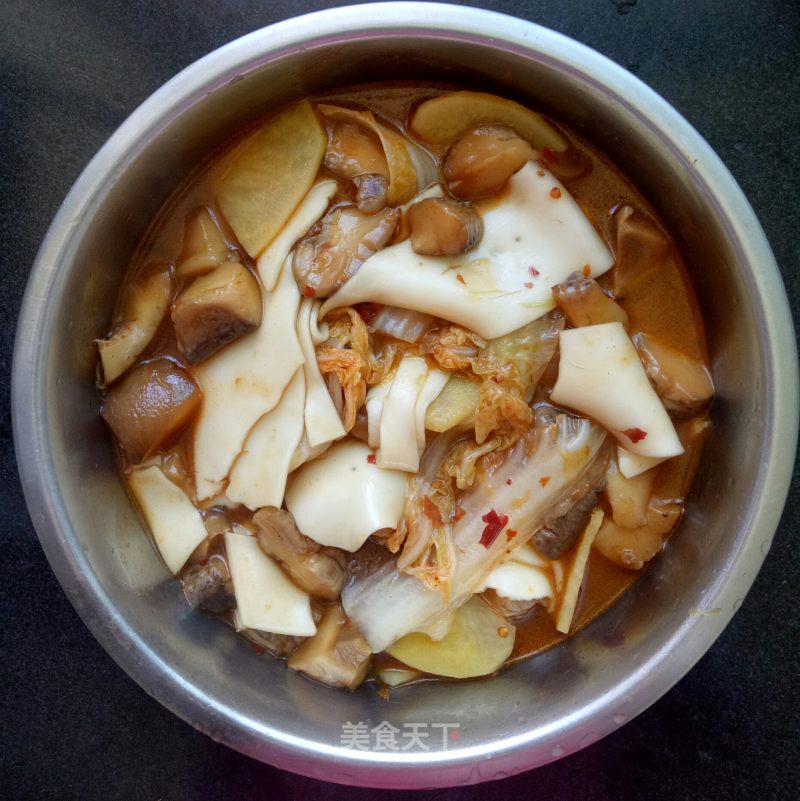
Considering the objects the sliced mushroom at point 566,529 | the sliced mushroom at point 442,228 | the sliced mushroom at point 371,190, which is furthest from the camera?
the sliced mushroom at point 566,529

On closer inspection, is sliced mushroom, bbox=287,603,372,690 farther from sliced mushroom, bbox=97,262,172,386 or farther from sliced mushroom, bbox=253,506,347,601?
sliced mushroom, bbox=97,262,172,386

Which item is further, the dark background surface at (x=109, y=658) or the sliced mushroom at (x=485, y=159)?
the dark background surface at (x=109, y=658)

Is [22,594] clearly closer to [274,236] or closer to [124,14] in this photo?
[274,236]

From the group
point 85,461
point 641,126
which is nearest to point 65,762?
point 85,461

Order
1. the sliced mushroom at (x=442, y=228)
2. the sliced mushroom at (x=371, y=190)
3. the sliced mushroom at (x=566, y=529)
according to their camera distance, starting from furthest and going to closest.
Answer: the sliced mushroom at (x=566, y=529) < the sliced mushroom at (x=371, y=190) < the sliced mushroom at (x=442, y=228)

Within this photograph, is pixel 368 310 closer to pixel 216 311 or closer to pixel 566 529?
pixel 216 311

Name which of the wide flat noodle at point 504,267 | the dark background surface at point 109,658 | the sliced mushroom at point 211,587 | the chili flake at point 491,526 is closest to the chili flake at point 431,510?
the chili flake at point 491,526

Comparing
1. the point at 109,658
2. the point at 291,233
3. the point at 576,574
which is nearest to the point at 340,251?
the point at 291,233

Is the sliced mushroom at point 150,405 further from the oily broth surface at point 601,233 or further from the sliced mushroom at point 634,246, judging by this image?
the sliced mushroom at point 634,246
